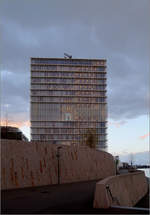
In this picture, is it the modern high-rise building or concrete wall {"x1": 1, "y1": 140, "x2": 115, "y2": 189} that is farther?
the modern high-rise building

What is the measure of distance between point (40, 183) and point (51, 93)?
9364 centimetres

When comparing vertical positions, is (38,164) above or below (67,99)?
below

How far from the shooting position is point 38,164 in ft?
74.5

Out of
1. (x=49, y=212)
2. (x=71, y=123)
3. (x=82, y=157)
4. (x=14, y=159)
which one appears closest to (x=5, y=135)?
(x=14, y=159)

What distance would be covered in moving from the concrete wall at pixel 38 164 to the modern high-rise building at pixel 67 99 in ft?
254

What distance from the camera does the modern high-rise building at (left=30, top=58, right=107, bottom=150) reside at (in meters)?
112

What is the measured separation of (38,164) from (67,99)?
93230mm

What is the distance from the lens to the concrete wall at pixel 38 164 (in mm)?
19156

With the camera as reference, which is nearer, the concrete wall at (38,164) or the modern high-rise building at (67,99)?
the concrete wall at (38,164)

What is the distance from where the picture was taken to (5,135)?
24.7m

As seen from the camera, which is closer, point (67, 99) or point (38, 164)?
point (38, 164)

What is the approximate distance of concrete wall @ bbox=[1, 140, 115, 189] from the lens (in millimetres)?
19156

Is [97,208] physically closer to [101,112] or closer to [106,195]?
[106,195]

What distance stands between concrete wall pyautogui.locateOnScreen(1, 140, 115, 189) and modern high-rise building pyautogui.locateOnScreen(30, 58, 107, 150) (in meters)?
77.3
